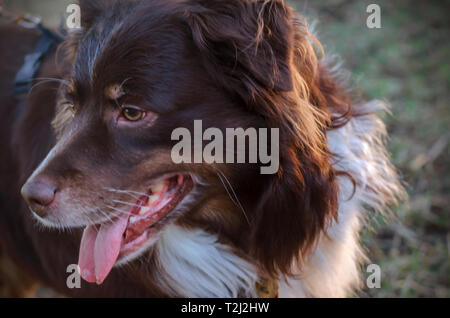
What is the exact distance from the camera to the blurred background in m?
3.69

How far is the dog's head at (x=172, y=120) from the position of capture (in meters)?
2.11

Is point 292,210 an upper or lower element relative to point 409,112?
lower

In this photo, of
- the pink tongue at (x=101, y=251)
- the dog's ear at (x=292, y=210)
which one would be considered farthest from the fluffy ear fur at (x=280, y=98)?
the pink tongue at (x=101, y=251)

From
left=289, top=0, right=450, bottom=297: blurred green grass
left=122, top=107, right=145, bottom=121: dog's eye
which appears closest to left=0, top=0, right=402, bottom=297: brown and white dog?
left=122, top=107, right=145, bottom=121: dog's eye

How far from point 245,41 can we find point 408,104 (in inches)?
164

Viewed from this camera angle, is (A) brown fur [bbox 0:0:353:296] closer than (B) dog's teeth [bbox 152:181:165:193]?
Yes

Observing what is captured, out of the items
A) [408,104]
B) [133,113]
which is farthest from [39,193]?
[408,104]

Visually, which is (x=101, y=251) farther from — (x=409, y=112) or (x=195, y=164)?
(x=409, y=112)

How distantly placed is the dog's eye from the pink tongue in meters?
0.49

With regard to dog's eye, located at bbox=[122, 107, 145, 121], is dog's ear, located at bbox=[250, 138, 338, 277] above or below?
below

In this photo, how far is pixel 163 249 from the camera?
2529mm

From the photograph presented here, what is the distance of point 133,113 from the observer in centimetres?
213

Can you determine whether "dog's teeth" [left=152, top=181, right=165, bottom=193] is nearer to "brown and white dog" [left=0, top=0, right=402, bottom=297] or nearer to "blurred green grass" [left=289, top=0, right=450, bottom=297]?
"brown and white dog" [left=0, top=0, right=402, bottom=297]
